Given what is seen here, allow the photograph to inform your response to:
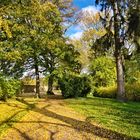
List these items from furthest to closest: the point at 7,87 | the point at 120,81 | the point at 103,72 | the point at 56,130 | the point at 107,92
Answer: the point at 103,72, the point at 107,92, the point at 120,81, the point at 7,87, the point at 56,130

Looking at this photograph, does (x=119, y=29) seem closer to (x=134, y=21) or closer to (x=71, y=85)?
(x=134, y=21)

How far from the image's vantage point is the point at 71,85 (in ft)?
98.9

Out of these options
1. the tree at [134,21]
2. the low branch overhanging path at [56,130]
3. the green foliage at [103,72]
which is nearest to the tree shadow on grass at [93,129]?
the low branch overhanging path at [56,130]

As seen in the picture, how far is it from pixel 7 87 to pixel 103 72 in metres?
22.0

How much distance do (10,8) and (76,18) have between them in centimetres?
2429

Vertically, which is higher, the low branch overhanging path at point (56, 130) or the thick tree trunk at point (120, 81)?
the thick tree trunk at point (120, 81)

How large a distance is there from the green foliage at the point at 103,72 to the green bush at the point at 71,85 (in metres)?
14.6

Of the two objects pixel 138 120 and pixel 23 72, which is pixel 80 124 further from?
pixel 23 72

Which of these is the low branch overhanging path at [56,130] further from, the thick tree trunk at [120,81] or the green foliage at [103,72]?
the green foliage at [103,72]

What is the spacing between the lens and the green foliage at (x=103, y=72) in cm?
4556

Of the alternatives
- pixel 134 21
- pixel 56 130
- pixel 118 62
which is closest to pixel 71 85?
pixel 118 62

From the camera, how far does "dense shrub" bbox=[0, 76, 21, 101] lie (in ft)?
82.7

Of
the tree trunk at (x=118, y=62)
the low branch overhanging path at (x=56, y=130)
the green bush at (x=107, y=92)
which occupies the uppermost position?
the tree trunk at (x=118, y=62)

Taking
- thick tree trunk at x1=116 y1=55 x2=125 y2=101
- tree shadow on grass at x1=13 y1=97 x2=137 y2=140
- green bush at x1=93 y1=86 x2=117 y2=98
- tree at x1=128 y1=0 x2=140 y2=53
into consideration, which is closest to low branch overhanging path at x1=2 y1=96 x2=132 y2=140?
tree shadow on grass at x1=13 y1=97 x2=137 y2=140
